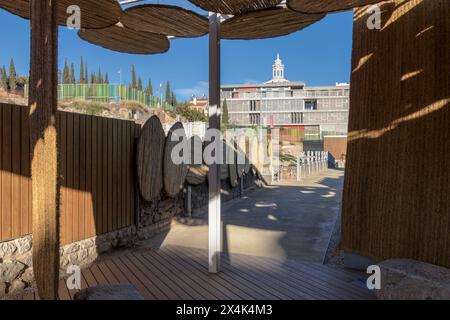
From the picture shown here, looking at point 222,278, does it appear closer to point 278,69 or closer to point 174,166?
point 174,166

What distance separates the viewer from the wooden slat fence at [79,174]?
3.83 meters

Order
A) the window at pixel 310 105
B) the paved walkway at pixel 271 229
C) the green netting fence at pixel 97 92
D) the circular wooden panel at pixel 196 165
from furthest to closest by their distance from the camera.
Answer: the window at pixel 310 105, the green netting fence at pixel 97 92, the circular wooden panel at pixel 196 165, the paved walkway at pixel 271 229

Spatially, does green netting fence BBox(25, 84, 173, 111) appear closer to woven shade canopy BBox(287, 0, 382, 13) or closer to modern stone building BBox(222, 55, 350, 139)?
woven shade canopy BBox(287, 0, 382, 13)

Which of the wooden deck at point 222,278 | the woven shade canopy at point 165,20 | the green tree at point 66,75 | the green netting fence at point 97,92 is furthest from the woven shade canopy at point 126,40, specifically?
the green tree at point 66,75

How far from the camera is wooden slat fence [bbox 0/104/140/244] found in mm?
3834

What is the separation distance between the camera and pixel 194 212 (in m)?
8.44

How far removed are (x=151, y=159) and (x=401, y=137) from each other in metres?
4.04

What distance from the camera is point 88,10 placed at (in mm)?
3729

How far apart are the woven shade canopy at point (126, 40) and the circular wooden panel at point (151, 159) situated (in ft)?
4.68

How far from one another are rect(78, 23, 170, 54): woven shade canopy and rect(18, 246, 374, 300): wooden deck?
3.03 metres

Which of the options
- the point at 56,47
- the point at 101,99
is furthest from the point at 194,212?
the point at 101,99

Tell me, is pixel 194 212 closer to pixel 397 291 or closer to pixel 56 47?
pixel 397 291

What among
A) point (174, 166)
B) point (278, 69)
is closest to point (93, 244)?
point (174, 166)

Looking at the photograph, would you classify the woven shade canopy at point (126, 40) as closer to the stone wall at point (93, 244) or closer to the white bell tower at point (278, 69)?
the stone wall at point (93, 244)
